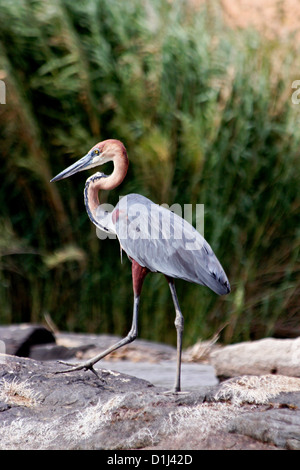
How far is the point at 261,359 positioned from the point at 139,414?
1.22 metres

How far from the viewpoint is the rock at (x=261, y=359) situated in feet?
11.7

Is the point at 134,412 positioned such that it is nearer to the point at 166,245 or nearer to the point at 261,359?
the point at 166,245

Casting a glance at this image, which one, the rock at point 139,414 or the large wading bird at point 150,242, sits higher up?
the large wading bird at point 150,242

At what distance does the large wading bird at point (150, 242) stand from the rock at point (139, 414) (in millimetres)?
183

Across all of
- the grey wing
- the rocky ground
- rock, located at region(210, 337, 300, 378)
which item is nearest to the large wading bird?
the grey wing

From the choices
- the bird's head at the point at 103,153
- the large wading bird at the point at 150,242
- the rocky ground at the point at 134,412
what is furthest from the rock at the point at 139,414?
the bird's head at the point at 103,153

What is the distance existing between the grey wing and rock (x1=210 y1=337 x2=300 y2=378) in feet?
2.68

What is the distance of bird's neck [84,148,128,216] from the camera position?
3068 millimetres

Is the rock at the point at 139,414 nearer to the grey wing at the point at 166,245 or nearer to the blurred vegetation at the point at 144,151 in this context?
the grey wing at the point at 166,245

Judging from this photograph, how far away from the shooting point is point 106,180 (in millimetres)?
3084

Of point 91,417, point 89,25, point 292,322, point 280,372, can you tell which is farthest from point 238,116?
point 91,417

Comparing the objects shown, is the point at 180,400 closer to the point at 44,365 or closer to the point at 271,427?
the point at 271,427

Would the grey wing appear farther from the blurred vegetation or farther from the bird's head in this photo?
the blurred vegetation

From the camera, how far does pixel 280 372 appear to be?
3598 millimetres
